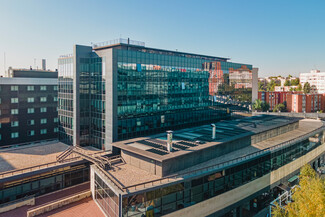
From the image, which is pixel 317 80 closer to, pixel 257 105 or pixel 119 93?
pixel 257 105

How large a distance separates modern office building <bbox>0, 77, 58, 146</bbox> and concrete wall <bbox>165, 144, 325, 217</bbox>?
125 feet

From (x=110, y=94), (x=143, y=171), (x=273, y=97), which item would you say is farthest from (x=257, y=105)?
(x=143, y=171)

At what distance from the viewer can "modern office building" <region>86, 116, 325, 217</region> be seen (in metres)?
24.9

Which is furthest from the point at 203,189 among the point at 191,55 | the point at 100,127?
the point at 191,55

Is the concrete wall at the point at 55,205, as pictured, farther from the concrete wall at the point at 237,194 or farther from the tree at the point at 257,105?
the tree at the point at 257,105

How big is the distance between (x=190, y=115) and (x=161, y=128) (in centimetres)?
886

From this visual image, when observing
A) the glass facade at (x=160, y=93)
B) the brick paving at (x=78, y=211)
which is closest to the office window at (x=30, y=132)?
the glass facade at (x=160, y=93)

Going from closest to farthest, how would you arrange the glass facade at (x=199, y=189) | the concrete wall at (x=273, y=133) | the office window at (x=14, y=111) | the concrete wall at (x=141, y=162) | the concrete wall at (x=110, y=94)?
the glass facade at (x=199, y=189), the concrete wall at (x=141, y=162), the concrete wall at (x=110, y=94), the concrete wall at (x=273, y=133), the office window at (x=14, y=111)

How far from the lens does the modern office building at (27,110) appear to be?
4669 cm

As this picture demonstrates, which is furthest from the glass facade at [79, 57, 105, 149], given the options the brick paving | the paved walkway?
the brick paving

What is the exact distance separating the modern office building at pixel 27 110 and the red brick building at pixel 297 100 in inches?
4272

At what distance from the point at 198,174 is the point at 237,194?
8512 millimetres

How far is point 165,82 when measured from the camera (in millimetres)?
45625

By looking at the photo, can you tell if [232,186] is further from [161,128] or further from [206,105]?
[206,105]
